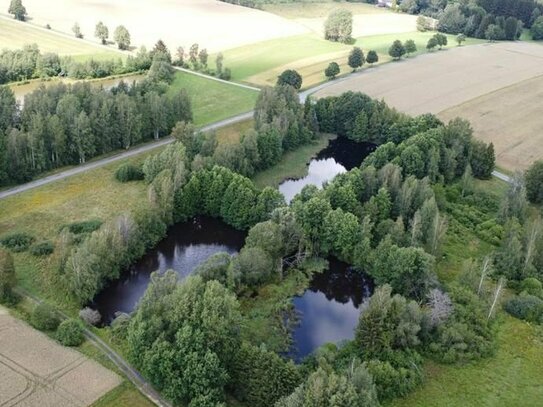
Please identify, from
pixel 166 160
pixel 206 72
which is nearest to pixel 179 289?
pixel 166 160

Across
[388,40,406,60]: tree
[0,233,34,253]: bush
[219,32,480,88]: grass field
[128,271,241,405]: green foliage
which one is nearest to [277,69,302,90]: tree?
[219,32,480,88]: grass field

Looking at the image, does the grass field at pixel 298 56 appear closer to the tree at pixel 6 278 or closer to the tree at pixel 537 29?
the tree at pixel 537 29

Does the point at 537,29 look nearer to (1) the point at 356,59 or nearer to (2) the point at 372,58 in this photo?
(2) the point at 372,58

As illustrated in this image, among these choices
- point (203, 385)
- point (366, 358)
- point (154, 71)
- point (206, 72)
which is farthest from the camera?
point (206, 72)

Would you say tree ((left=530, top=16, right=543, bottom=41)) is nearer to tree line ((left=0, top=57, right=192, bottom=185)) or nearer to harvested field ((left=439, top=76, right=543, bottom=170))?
harvested field ((left=439, top=76, right=543, bottom=170))

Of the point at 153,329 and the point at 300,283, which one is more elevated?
the point at 153,329

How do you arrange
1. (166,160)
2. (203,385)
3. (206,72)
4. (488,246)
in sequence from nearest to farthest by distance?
(203,385), (488,246), (166,160), (206,72)

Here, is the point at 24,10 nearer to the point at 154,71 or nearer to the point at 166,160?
the point at 154,71
